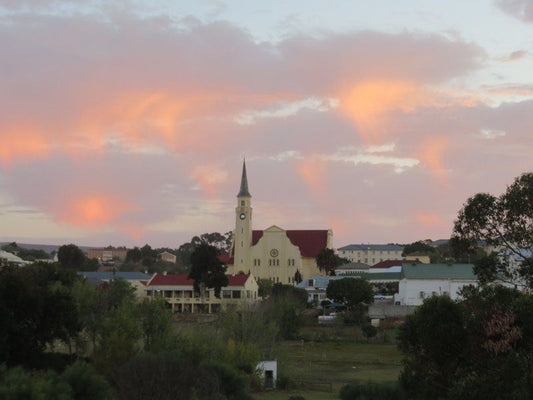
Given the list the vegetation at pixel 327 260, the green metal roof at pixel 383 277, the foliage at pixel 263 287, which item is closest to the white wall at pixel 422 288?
the green metal roof at pixel 383 277

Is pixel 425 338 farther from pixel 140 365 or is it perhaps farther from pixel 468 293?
pixel 140 365

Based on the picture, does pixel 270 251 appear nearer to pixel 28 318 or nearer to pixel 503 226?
pixel 28 318

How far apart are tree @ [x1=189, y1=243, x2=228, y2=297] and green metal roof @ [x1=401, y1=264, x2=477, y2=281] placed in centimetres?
2291

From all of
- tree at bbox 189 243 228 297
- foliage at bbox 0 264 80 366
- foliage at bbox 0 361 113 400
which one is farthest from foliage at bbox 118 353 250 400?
tree at bbox 189 243 228 297

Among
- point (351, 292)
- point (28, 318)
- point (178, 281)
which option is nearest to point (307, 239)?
point (178, 281)

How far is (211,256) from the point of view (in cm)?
10294

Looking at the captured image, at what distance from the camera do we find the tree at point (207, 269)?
335ft

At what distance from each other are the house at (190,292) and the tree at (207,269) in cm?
417

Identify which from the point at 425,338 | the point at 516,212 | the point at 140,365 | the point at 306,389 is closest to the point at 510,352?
the point at 425,338

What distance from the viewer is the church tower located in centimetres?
14312

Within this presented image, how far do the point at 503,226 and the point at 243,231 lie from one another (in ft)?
363

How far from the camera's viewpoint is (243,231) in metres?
144

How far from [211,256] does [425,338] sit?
2903 inches

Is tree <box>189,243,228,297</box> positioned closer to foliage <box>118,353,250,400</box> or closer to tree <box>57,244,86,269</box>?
tree <box>57,244,86,269</box>
